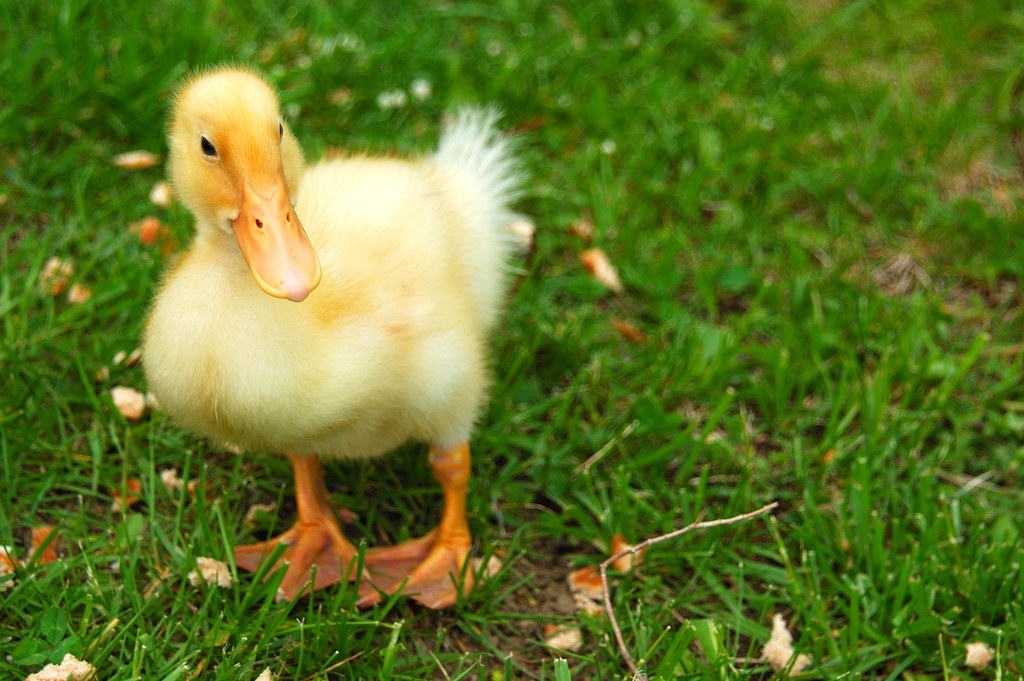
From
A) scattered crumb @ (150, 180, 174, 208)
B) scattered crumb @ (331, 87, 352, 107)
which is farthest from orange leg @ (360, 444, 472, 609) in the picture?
scattered crumb @ (331, 87, 352, 107)

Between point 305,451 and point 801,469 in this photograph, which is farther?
point 801,469

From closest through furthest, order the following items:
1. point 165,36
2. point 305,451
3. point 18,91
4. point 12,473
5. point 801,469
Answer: point 305,451 < point 12,473 < point 801,469 < point 18,91 < point 165,36

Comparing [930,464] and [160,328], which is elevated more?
[160,328]

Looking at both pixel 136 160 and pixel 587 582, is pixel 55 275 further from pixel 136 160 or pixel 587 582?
pixel 587 582

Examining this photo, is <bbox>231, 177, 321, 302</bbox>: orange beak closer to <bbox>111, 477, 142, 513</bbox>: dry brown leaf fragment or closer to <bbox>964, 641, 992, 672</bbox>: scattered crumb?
<bbox>111, 477, 142, 513</bbox>: dry brown leaf fragment

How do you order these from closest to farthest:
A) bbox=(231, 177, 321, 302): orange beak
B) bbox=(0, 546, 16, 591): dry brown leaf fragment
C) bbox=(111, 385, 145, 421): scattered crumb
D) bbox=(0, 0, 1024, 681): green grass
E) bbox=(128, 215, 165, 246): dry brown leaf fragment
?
1. bbox=(231, 177, 321, 302): orange beak
2. bbox=(0, 546, 16, 591): dry brown leaf fragment
3. bbox=(0, 0, 1024, 681): green grass
4. bbox=(111, 385, 145, 421): scattered crumb
5. bbox=(128, 215, 165, 246): dry brown leaf fragment

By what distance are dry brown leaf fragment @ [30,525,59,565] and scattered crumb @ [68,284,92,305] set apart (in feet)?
2.40

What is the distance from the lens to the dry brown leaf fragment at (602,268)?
3.18 m

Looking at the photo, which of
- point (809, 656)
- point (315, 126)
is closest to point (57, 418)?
point (315, 126)

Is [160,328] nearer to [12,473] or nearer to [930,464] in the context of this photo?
[12,473]

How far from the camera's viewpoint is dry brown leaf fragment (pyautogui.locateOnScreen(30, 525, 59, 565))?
7.40 feet

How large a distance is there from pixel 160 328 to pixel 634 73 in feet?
7.93

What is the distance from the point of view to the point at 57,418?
2.55 metres

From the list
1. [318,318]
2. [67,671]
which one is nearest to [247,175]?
[318,318]
